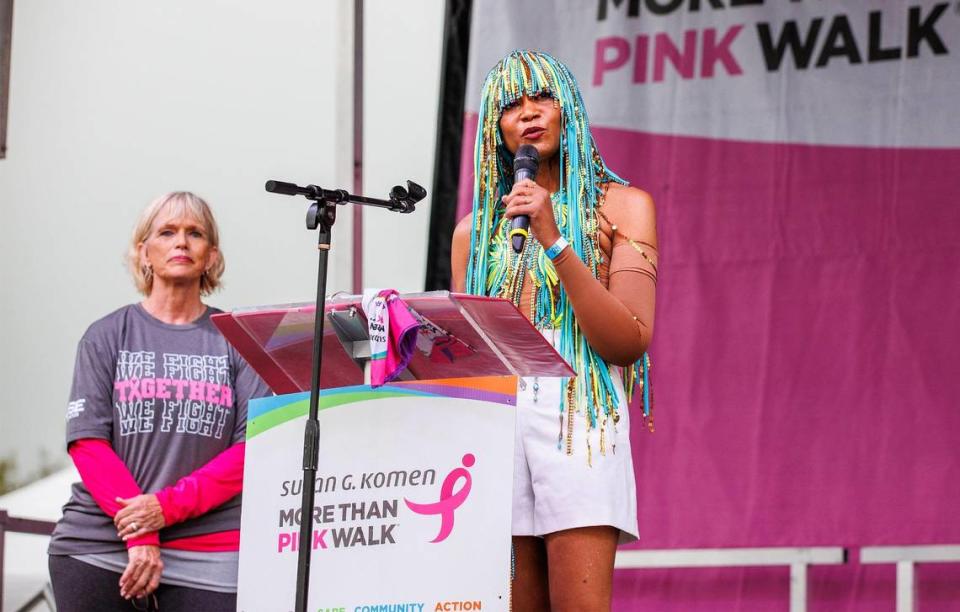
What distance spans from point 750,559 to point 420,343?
83.7 inches

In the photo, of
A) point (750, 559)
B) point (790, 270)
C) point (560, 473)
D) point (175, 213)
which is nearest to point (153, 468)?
point (175, 213)

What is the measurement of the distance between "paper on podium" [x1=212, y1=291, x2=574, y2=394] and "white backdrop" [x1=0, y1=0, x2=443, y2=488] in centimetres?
193

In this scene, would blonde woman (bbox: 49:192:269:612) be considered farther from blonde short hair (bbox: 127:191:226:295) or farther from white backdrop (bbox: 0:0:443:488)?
white backdrop (bbox: 0:0:443:488)

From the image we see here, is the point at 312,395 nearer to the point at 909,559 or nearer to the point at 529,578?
the point at 529,578

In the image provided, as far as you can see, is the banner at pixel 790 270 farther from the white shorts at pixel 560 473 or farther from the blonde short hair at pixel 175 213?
the white shorts at pixel 560 473

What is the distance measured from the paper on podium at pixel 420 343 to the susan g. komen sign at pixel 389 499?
4cm

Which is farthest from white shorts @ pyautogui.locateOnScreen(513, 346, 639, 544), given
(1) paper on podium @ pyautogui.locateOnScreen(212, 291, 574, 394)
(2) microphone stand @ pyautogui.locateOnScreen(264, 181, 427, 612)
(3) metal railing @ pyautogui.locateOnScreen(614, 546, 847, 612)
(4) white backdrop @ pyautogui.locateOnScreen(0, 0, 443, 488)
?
(4) white backdrop @ pyautogui.locateOnScreen(0, 0, 443, 488)

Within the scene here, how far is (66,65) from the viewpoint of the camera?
4.90 m

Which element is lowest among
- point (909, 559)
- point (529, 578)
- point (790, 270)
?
point (909, 559)

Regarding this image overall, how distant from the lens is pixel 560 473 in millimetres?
2486

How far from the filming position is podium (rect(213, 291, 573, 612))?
2391 millimetres

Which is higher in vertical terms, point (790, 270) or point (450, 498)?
point (790, 270)

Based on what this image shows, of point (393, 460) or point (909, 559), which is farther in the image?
point (909, 559)

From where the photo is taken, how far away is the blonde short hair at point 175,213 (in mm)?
3664
